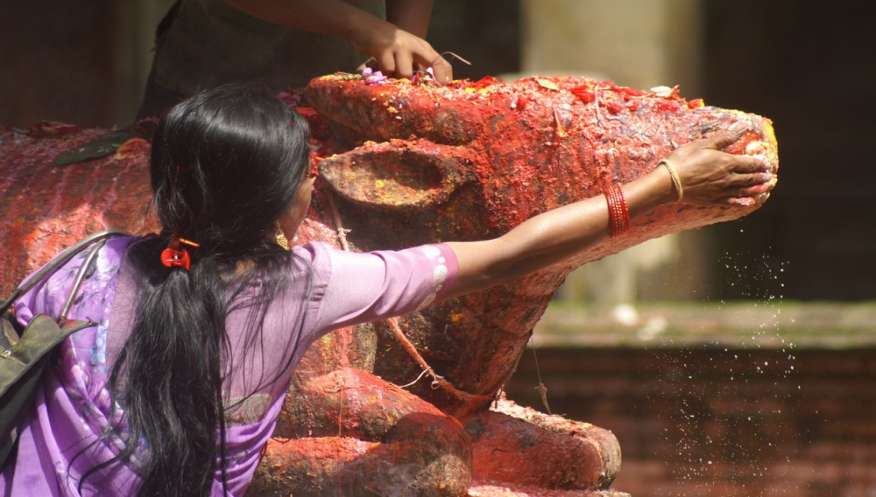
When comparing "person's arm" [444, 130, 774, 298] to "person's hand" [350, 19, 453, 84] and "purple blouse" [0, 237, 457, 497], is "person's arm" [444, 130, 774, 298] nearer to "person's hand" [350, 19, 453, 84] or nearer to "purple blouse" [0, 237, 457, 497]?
"purple blouse" [0, 237, 457, 497]

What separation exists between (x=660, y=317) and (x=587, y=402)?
50cm

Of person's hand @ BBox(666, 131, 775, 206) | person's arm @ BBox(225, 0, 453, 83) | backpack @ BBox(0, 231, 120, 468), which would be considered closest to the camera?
backpack @ BBox(0, 231, 120, 468)

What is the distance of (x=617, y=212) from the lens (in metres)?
2.67

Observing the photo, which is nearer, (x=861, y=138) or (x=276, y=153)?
(x=276, y=153)

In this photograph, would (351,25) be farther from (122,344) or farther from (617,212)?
(122,344)

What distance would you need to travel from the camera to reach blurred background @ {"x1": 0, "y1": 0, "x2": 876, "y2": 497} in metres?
5.83

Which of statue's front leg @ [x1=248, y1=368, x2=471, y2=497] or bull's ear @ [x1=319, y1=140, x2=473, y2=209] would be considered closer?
statue's front leg @ [x1=248, y1=368, x2=471, y2=497]

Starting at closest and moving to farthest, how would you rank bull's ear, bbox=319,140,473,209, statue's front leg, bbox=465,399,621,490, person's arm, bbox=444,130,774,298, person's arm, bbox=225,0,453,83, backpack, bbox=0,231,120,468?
backpack, bbox=0,231,120,468
person's arm, bbox=444,130,774,298
bull's ear, bbox=319,140,473,209
person's arm, bbox=225,0,453,83
statue's front leg, bbox=465,399,621,490

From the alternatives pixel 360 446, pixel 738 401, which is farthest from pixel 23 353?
pixel 738 401

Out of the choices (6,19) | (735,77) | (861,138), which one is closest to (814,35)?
(861,138)

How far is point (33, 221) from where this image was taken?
3.22 metres

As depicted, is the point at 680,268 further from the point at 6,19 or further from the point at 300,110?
the point at 300,110

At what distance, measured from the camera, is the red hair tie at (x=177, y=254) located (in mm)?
2361

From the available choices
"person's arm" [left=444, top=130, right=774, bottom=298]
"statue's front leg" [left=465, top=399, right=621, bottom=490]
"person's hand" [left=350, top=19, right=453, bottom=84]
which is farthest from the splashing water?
"person's arm" [left=444, top=130, right=774, bottom=298]
